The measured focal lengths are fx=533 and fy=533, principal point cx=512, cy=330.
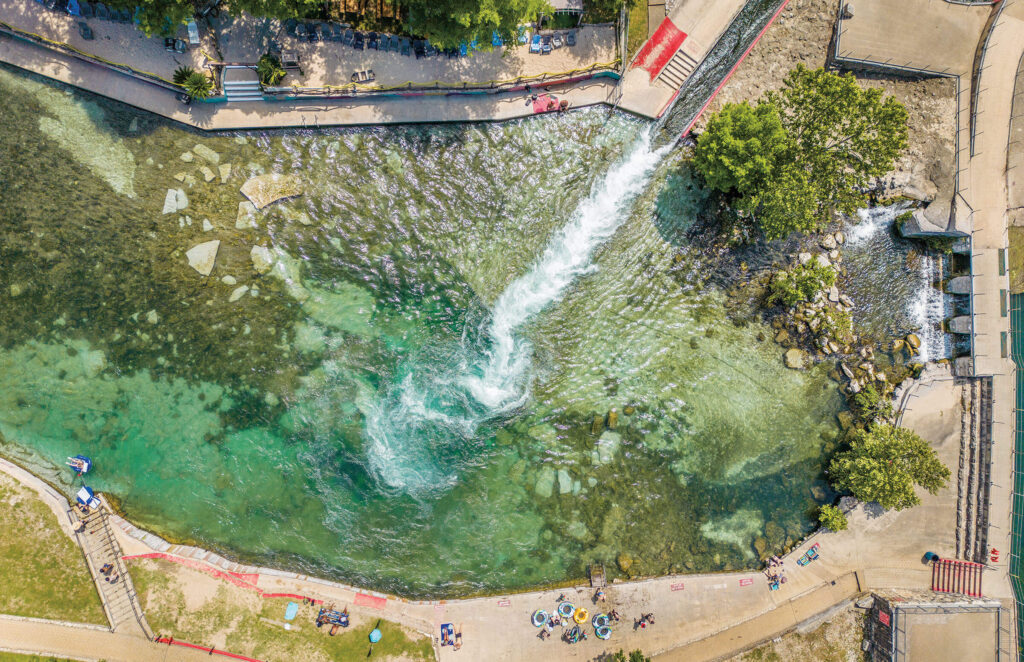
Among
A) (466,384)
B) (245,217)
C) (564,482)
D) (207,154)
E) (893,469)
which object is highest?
(207,154)

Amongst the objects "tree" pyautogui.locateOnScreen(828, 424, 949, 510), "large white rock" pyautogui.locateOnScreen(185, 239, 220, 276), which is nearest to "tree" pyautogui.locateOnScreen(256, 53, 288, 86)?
"large white rock" pyautogui.locateOnScreen(185, 239, 220, 276)

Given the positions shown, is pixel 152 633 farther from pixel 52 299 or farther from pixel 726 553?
pixel 726 553

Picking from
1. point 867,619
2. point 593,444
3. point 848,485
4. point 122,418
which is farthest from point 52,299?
point 867,619

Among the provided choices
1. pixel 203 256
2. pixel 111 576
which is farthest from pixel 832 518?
pixel 111 576

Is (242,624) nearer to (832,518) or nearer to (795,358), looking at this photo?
(832,518)

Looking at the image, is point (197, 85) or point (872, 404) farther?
point (872, 404)

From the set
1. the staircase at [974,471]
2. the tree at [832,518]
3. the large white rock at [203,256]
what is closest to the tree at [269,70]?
the large white rock at [203,256]

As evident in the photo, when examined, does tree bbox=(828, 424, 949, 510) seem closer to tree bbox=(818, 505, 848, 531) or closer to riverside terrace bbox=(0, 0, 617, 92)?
tree bbox=(818, 505, 848, 531)
